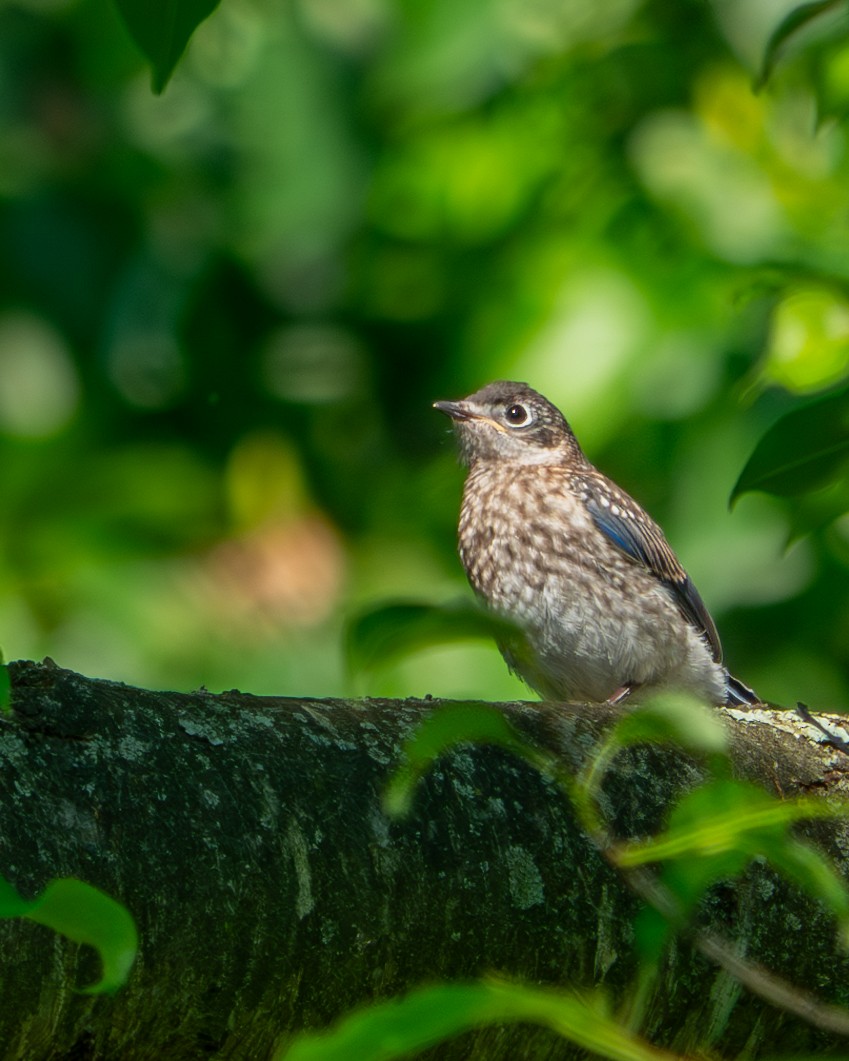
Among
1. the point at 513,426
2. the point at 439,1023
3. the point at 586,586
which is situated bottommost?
the point at 439,1023

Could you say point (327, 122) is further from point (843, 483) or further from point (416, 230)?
point (843, 483)

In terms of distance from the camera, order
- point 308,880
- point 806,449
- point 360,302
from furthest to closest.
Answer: point 360,302 < point 308,880 < point 806,449

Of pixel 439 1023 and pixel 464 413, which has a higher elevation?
pixel 464 413

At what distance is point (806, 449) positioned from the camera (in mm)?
1826

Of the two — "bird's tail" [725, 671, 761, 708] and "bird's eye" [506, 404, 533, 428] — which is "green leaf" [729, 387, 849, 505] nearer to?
"bird's tail" [725, 671, 761, 708]

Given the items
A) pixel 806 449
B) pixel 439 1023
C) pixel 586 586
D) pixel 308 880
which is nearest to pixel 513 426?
pixel 586 586

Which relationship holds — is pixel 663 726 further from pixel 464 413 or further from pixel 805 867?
pixel 464 413

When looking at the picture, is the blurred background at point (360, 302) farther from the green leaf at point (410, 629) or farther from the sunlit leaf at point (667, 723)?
the green leaf at point (410, 629)

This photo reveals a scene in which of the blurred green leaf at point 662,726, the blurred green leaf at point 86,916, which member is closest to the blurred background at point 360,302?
the blurred green leaf at point 662,726

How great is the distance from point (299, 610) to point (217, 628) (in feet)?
1.13

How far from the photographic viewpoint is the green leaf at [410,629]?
1.21 meters

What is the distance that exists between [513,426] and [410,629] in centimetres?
446

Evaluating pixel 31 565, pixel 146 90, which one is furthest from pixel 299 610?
pixel 146 90

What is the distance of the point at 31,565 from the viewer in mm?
5773
